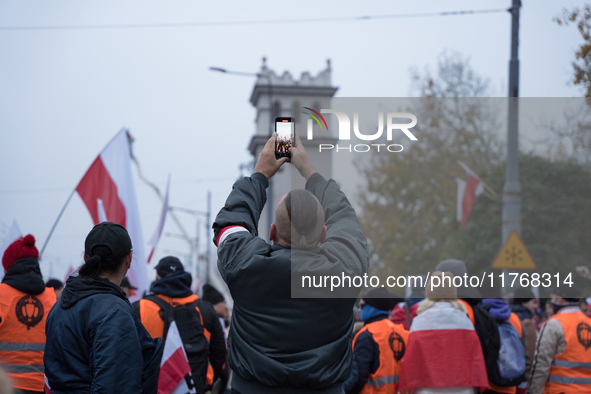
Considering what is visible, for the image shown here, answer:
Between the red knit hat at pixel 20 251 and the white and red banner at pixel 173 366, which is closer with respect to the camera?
the red knit hat at pixel 20 251

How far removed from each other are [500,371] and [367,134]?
2.74 metres

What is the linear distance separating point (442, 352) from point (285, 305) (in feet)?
8.03

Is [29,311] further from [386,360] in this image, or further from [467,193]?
[467,193]

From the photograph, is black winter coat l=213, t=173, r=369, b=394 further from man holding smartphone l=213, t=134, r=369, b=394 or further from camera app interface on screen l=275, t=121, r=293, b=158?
camera app interface on screen l=275, t=121, r=293, b=158

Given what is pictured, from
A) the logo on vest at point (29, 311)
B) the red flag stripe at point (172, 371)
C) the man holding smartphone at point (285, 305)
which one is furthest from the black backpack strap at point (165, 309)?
the man holding smartphone at point (285, 305)

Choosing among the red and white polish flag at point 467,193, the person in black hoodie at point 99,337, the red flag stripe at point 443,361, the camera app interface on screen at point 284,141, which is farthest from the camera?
the red and white polish flag at point 467,193

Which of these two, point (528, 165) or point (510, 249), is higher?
point (528, 165)

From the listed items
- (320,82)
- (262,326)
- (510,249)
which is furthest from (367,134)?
(320,82)

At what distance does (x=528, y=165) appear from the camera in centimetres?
1543

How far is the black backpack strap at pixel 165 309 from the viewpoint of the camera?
539 centimetres

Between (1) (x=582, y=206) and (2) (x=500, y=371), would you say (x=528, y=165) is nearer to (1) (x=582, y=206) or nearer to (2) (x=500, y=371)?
(1) (x=582, y=206)

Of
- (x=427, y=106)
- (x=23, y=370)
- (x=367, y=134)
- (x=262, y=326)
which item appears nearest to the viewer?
(x=262, y=326)

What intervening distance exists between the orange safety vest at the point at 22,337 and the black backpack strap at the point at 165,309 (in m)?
0.91

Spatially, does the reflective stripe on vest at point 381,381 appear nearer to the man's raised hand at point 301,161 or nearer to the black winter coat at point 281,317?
the black winter coat at point 281,317
